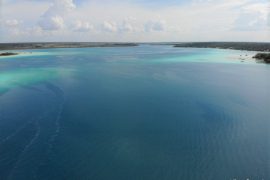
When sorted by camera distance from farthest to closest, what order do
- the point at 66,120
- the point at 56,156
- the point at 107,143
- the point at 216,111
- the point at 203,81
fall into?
the point at 203,81
the point at 216,111
the point at 66,120
the point at 107,143
the point at 56,156

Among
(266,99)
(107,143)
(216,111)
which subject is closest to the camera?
(107,143)

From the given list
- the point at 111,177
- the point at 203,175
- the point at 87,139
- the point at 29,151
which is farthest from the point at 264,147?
the point at 29,151

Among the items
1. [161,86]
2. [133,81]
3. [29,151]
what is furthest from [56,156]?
[133,81]

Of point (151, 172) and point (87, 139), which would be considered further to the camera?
point (87, 139)

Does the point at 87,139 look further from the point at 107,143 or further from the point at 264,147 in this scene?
the point at 264,147

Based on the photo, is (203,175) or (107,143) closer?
(203,175)

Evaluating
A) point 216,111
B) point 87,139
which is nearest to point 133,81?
point 216,111

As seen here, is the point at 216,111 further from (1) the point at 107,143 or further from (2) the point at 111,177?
(2) the point at 111,177

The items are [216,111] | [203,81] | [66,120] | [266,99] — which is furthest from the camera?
[203,81]

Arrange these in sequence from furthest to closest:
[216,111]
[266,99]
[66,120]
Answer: [266,99] → [216,111] → [66,120]
